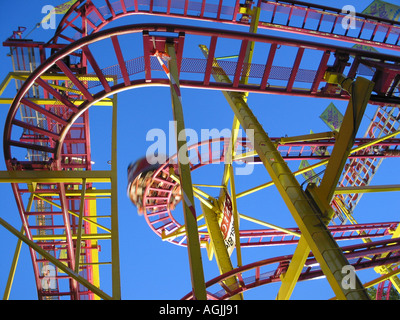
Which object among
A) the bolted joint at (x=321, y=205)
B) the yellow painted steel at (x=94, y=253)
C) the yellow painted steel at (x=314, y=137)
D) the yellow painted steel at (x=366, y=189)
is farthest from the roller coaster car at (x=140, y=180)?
the bolted joint at (x=321, y=205)

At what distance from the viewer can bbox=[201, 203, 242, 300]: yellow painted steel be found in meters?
10.9

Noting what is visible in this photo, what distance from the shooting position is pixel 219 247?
1243cm

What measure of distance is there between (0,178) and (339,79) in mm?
7421

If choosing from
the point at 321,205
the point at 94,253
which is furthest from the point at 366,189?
the point at 94,253

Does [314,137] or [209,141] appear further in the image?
[209,141]

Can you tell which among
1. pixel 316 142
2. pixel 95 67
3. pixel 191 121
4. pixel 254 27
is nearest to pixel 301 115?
pixel 191 121

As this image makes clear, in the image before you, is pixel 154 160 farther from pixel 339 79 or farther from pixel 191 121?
pixel 191 121

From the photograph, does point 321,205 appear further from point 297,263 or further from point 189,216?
point 189,216

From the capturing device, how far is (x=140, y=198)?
15469mm

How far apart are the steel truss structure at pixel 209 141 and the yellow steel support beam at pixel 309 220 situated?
20 mm

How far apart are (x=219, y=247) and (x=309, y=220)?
5895 millimetres

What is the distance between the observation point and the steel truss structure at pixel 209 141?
7332 mm
